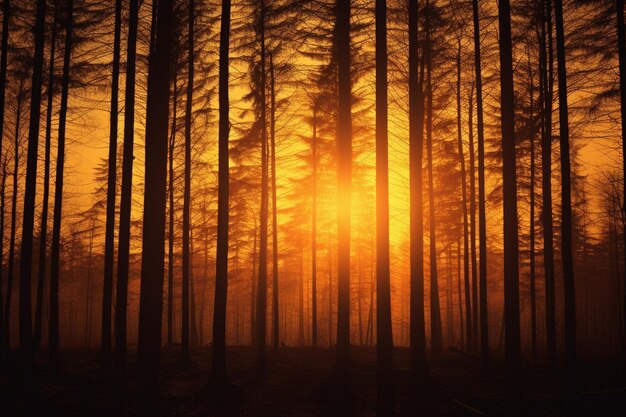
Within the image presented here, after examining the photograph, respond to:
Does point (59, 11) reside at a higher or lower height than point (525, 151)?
higher

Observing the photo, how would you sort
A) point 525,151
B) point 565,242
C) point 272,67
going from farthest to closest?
point 525,151
point 272,67
point 565,242

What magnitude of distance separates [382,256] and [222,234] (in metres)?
4.32

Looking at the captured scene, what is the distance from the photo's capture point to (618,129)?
13.7 metres

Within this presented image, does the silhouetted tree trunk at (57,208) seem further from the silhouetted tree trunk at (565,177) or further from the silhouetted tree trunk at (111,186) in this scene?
the silhouetted tree trunk at (565,177)

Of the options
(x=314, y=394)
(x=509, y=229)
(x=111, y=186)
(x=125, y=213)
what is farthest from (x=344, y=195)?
(x=111, y=186)

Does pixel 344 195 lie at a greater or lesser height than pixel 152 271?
greater

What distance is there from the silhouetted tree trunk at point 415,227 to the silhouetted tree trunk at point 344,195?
1.77 m

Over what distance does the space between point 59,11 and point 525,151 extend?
18338 mm

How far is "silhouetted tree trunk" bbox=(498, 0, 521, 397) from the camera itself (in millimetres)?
9000

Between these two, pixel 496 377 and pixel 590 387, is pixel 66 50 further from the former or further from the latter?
pixel 590 387

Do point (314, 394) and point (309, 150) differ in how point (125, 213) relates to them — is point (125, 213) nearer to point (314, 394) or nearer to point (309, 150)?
point (314, 394)

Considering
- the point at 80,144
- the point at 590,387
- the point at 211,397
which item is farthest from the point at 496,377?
the point at 80,144

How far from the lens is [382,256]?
8844mm

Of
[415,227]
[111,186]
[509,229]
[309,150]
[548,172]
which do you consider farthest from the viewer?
[309,150]
